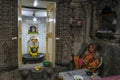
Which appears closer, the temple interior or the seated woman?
the temple interior

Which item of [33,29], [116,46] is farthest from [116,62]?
[33,29]

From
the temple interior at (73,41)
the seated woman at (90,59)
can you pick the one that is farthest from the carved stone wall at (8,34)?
the seated woman at (90,59)

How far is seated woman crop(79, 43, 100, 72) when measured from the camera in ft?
12.1

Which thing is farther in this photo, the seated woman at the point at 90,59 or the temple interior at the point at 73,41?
the seated woman at the point at 90,59

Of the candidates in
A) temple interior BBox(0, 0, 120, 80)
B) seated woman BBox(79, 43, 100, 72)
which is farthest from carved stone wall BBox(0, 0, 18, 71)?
seated woman BBox(79, 43, 100, 72)

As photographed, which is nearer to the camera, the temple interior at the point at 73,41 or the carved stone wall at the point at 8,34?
the temple interior at the point at 73,41

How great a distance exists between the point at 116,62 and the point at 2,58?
2864 millimetres

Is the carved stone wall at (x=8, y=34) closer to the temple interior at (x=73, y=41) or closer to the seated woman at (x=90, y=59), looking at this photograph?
the temple interior at (x=73, y=41)

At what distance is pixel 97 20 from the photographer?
13.3 ft

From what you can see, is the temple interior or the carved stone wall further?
the carved stone wall

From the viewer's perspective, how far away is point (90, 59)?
3.86 metres

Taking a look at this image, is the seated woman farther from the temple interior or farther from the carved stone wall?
the carved stone wall

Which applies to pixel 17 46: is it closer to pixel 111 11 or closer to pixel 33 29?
pixel 111 11

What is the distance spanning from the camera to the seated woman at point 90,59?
369 centimetres
